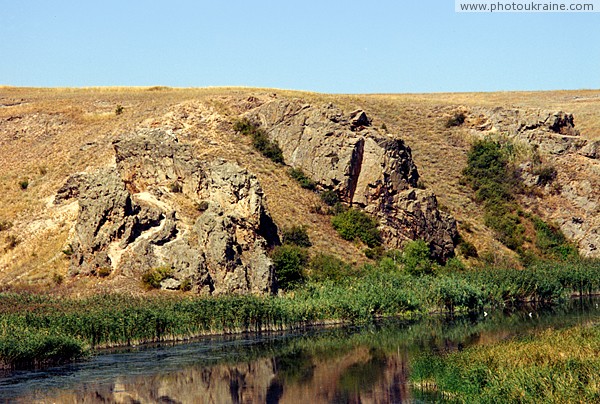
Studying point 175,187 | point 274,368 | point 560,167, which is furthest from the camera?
point 560,167

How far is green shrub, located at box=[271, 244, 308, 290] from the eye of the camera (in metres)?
67.5

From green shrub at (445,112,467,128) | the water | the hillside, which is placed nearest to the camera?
the water

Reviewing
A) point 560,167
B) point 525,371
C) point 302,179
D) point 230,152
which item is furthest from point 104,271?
point 560,167

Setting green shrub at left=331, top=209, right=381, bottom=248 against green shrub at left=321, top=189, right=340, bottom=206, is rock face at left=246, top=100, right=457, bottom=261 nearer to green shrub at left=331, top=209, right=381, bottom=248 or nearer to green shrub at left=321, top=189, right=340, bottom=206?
green shrub at left=321, top=189, right=340, bottom=206

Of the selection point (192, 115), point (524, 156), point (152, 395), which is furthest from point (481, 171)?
point (152, 395)

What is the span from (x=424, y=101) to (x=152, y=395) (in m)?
85.2

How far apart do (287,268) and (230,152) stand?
20.8 meters

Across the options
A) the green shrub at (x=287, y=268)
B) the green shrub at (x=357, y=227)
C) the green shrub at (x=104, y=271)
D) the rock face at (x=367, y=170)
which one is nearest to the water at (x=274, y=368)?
the green shrub at (x=287, y=268)

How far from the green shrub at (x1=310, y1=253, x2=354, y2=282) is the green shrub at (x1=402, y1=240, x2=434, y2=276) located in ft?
18.6

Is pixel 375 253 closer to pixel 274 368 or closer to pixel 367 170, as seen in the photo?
pixel 367 170

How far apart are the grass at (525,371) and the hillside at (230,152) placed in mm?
30556

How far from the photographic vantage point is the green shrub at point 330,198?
83.4 metres

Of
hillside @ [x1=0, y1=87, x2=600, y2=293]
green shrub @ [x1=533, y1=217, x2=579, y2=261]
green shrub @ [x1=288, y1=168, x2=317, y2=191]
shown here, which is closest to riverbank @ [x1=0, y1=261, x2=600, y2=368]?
hillside @ [x1=0, y1=87, x2=600, y2=293]

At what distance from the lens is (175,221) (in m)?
67.5
